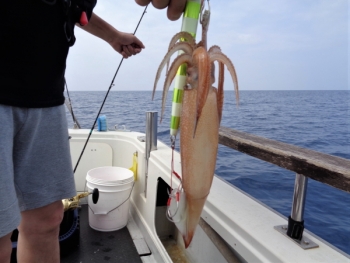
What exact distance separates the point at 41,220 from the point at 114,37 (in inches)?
38.7

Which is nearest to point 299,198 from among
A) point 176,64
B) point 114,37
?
point 176,64

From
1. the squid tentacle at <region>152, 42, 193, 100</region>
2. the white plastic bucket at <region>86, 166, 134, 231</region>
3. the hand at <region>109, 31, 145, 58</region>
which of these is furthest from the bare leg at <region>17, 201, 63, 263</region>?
the white plastic bucket at <region>86, 166, 134, 231</region>

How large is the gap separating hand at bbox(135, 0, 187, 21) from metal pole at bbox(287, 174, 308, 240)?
82 centimetres

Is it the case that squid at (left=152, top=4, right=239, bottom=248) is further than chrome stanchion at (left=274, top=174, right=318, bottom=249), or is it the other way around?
chrome stanchion at (left=274, top=174, right=318, bottom=249)

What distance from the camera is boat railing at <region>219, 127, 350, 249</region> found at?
3.24 ft

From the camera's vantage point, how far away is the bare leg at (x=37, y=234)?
1.13 metres

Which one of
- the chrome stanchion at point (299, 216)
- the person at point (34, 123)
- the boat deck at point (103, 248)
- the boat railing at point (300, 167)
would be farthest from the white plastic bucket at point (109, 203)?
the chrome stanchion at point (299, 216)

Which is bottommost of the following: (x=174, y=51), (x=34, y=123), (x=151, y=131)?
(x=151, y=131)

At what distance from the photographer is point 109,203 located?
2656 millimetres

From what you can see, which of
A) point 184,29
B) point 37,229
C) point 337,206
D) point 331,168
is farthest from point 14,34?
point 337,206

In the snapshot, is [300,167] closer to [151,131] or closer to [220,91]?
[220,91]

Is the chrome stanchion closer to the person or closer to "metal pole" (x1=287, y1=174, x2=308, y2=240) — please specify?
"metal pole" (x1=287, y1=174, x2=308, y2=240)

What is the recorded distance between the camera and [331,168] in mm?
990

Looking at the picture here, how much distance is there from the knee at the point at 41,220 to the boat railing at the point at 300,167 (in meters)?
0.94
